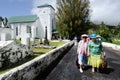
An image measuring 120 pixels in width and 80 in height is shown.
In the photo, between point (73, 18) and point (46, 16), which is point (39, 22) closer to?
point (46, 16)

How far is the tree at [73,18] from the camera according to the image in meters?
49.0

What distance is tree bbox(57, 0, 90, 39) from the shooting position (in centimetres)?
4900

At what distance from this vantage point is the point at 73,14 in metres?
49.5

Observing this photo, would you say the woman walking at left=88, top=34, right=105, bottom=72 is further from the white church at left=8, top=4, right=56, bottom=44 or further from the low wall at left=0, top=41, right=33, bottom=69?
the white church at left=8, top=4, right=56, bottom=44

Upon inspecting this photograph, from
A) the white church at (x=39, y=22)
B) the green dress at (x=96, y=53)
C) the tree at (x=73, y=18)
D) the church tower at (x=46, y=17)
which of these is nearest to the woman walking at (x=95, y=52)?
the green dress at (x=96, y=53)

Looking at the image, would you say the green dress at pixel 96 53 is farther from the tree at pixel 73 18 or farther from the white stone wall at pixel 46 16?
the white stone wall at pixel 46 16

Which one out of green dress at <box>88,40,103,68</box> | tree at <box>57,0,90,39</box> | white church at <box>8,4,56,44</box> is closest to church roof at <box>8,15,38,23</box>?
white church at <box>8,4,56,44</box>

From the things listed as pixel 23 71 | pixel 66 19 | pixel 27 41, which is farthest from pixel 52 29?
pixel 23 71

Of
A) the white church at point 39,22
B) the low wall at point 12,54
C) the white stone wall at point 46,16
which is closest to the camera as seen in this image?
the low wall at point 12,54

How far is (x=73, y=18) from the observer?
162 ft

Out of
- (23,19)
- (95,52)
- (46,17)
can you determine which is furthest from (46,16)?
(95,52)

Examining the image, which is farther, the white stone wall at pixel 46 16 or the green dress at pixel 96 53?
the white stone wall at pixel 46 16

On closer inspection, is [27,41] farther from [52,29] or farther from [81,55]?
[52,29]

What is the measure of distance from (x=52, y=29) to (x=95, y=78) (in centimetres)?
7160
